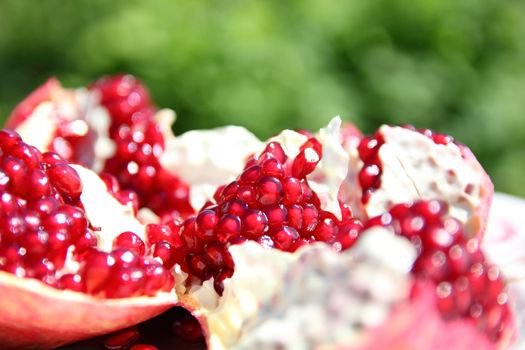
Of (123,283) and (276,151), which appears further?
(276,151)

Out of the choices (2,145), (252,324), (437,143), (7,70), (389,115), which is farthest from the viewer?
(7,70)

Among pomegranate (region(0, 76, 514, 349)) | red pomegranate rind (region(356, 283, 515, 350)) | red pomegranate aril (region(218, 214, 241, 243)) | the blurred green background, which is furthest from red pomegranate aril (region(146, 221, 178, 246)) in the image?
the blurred green background

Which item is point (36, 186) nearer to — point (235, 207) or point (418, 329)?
point (235, 207)

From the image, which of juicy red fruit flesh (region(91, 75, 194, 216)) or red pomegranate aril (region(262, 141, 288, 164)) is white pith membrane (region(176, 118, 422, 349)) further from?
juicy red fruit flesh (region(91, 75, 194, 216))

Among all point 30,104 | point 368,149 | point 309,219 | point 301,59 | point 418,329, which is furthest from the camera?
point 301,59

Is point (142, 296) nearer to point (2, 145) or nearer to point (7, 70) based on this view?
point (2, 145)

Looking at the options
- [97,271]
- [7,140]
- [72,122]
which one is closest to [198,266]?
[97,271]

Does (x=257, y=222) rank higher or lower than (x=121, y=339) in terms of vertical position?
higher

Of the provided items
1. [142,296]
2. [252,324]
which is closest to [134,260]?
[142,296]
